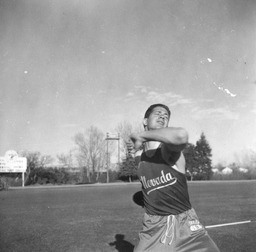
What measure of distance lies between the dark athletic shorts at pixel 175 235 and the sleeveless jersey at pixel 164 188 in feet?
0.23

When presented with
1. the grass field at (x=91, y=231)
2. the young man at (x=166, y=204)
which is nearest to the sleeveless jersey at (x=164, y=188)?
the young man at (x=166, y=204)

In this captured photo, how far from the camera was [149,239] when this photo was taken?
9.81 ft

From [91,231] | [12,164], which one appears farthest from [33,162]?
[91,231]

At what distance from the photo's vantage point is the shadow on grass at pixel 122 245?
23.3 feet

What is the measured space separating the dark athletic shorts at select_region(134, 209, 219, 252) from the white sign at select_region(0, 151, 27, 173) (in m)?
45.0

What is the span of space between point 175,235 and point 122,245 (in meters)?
4.95

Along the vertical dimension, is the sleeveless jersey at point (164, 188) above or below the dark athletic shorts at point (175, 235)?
above

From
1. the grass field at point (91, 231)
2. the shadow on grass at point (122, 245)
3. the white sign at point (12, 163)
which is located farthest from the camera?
the white sign at point (12, 163)

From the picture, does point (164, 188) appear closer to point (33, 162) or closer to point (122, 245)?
point (122, 245)

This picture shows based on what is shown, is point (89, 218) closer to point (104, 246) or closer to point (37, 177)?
point (104, 246)

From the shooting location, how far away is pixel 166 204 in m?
3.06

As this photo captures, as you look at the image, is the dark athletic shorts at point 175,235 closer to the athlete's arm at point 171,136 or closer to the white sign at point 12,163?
the athlete's arm at point 171,136

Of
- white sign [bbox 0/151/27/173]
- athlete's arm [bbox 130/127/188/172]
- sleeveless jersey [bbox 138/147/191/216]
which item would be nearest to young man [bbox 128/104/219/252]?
sleeveless jersey [bbox 138/147/191/216]

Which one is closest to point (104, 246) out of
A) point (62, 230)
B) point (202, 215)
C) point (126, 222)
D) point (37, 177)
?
point (62, 230)
